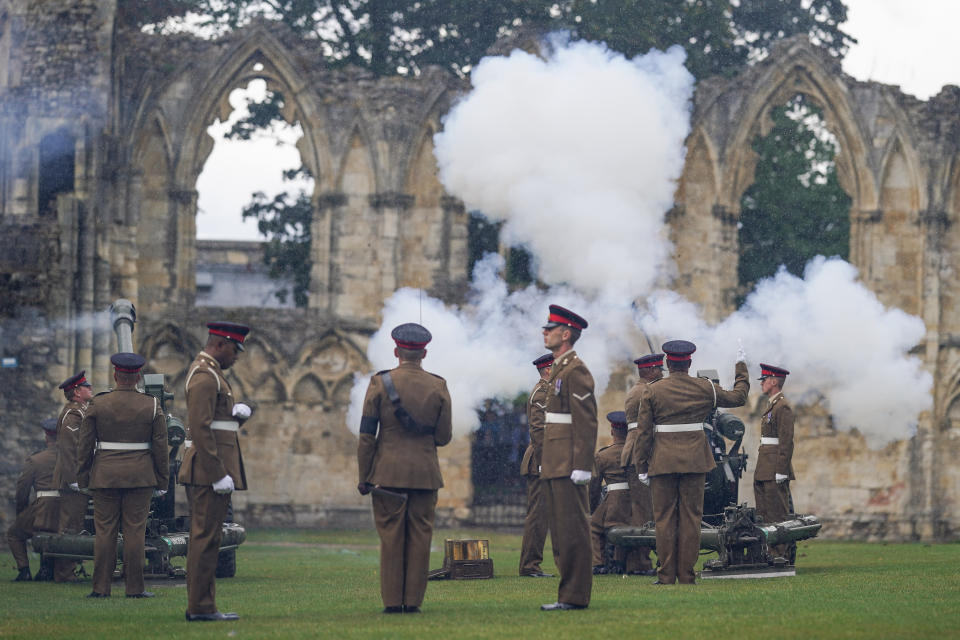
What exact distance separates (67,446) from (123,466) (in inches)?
99.9

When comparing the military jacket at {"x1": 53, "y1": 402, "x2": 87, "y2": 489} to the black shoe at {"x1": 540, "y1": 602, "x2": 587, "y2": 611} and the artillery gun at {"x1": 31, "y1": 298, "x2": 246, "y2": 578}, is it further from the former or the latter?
the black shoe at {"x1": 540, "y1": 602, "x2": 587, "y2": 611}

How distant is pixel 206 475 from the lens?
10.6m

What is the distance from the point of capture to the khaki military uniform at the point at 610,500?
15.9 metres

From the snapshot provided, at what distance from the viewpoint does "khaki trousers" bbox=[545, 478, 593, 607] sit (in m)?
10.8

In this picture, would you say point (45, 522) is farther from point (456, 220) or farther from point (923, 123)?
point (923, 123)

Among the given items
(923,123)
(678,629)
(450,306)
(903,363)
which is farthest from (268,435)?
(678,629)

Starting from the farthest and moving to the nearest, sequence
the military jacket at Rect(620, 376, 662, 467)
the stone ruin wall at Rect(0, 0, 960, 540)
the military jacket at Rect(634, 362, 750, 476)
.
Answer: the stone ruin wall at Rect(0, 0, 960, 540) < the military jacket at Rect(620, 376, 662, 467) < the military jacket at Rect(634, 362, 750, 476)

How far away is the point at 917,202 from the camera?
88.2ft

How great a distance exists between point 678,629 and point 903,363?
17.4 meters

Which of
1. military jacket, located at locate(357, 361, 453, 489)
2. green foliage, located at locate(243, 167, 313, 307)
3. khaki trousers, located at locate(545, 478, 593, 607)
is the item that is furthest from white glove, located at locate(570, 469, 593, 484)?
green foliage, located at locate(243, 167, 313, 307)

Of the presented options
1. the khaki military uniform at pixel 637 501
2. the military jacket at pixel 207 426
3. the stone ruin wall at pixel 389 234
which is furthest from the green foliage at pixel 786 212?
the military jacket at pixel 207 426

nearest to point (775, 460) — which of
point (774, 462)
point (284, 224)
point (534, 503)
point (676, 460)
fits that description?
point (774, 462)

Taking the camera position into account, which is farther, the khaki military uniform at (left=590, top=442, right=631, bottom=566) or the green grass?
the khaki military uniform at (left=590, top=442, right=631, bottom=566)

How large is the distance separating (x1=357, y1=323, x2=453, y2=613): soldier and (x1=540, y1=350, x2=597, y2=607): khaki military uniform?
75cm
